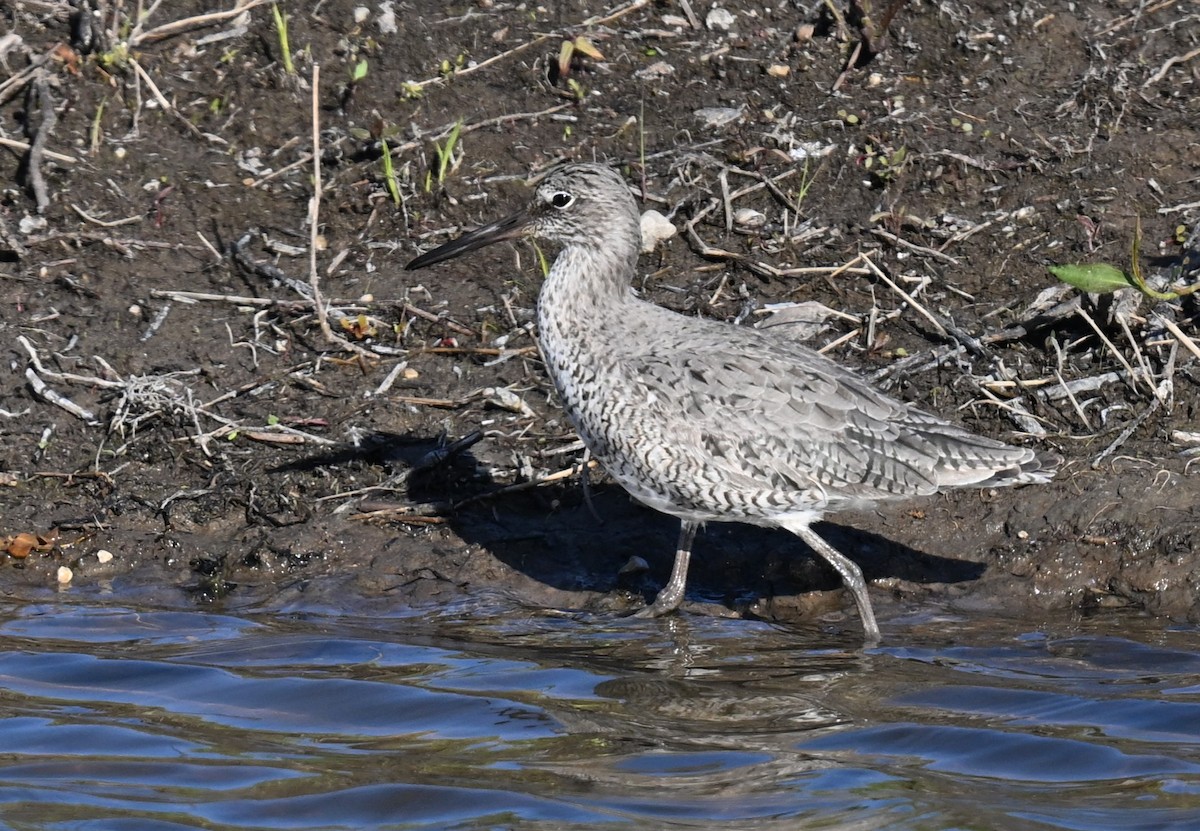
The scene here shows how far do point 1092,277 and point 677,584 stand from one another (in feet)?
7.78

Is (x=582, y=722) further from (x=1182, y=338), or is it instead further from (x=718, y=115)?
(x=718, y=115)

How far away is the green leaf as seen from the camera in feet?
25.3

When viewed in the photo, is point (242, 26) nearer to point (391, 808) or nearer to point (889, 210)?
point (889, 210)

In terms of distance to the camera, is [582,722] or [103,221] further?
[103,221]

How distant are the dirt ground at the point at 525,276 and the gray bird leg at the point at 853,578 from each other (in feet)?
1.36

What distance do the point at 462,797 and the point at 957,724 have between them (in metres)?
1.87

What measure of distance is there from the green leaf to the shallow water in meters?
1.53

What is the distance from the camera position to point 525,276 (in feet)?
30.2

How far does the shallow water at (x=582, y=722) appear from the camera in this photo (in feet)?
18.2

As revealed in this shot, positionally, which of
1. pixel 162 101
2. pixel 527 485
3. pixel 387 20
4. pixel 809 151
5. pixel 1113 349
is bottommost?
pixel 527 485

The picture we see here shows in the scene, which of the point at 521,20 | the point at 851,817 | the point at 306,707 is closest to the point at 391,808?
the point at 306,707

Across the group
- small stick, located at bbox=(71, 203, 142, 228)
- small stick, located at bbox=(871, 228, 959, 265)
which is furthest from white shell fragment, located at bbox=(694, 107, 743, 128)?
small stick, located at bbox=(71, 203, 142, 228)

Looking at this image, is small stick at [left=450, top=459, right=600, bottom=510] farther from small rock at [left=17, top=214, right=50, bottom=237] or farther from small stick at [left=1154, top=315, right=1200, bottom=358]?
small rock at [left=17, top=214, right=50, bottom=237]

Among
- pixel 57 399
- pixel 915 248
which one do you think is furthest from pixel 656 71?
pixel 57 399
